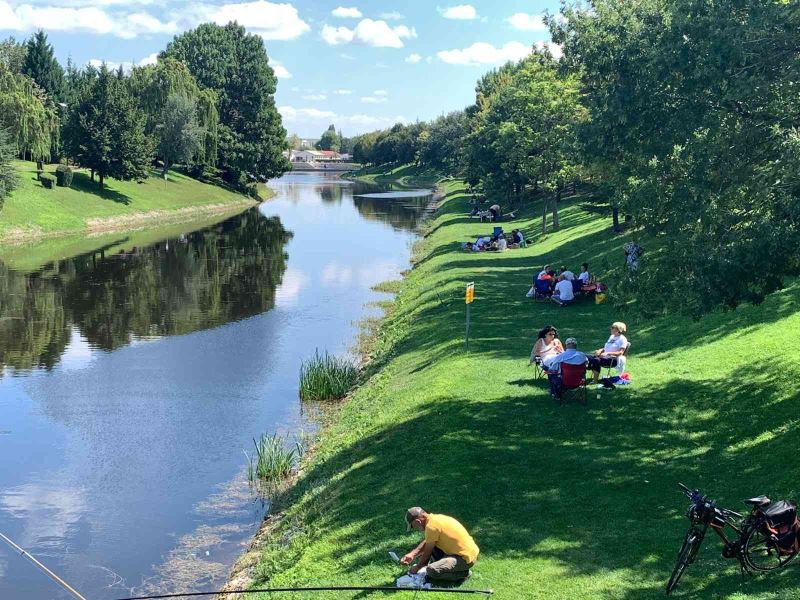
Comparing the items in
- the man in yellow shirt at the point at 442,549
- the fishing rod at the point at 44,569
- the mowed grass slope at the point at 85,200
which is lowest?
the fishing rod at the point at 44,569

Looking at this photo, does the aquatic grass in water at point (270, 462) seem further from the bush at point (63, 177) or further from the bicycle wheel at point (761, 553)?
the bush at point (63, 177)

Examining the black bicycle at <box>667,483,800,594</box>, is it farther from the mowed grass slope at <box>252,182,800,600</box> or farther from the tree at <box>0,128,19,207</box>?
the tree at <box>0,128,19,207</box>

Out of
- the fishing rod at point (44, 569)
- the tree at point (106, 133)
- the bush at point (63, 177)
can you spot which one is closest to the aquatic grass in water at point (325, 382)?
the fishing rod at point (44, 569)

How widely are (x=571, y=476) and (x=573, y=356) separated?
11.9ft

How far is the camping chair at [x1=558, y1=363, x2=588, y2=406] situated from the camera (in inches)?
642

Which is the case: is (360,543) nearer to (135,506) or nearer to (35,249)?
(135,506)

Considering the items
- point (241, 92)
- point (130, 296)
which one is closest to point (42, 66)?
point (241, 92)

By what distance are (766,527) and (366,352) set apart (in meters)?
20.4

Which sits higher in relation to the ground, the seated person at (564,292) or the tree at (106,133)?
the tree at (106,133)

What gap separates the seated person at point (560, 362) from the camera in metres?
16.3

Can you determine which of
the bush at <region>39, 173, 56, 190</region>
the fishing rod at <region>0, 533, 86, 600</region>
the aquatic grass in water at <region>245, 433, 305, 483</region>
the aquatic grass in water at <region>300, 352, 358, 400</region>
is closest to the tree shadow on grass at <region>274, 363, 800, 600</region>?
the aquatic grass in water at <region>245, 433, 305, 483</region>

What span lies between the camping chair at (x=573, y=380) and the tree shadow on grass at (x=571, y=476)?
0.34m

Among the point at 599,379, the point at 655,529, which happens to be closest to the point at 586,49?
the point at 599,379

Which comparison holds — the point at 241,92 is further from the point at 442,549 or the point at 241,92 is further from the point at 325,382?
the point at 442,549
